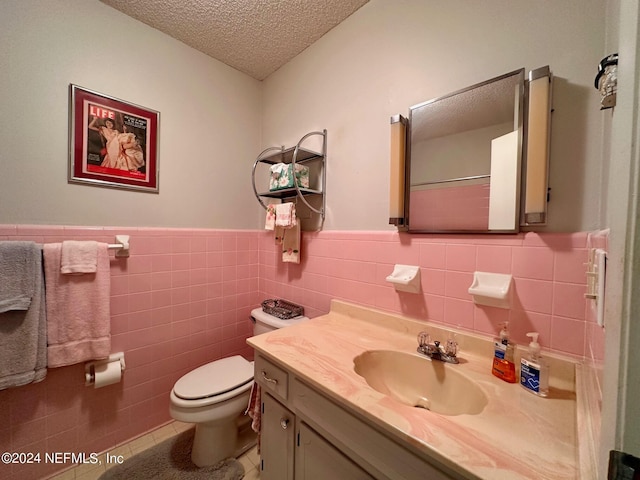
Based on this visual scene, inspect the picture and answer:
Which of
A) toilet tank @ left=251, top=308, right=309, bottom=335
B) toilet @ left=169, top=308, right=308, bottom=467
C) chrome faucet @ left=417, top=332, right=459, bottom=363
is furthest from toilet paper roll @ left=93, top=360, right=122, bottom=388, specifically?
chrome faucet @ left=417, top=332, right=459, bottom=363

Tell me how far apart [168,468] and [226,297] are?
3.07 feet

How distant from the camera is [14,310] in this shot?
1065 millimetres

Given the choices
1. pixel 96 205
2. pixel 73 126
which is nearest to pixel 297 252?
pixel 96 205

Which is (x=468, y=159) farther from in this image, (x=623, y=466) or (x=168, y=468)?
(x=168, y=468)

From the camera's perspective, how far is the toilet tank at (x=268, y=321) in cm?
145

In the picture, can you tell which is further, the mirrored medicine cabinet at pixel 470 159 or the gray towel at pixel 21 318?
the gray towel at pixel 21 318

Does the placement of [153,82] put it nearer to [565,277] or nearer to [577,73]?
[577,73]

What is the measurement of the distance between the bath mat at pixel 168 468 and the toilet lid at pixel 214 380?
Result: 1.25ft

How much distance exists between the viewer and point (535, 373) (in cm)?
73

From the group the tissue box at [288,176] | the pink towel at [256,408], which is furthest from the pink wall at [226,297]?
the pink towel at [256,408]

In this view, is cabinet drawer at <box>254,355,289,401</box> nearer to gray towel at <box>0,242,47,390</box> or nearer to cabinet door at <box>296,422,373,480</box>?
cabinet door at <box>296,422,373,480</box>

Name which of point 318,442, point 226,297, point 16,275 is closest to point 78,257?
point 16,275

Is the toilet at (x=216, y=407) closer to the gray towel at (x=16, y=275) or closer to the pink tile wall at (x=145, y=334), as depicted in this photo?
the pink tile wall at (x=145, y=334)

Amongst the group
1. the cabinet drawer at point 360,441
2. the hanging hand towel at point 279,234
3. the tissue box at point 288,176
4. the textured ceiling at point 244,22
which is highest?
the textured ceiling at point 244,22
